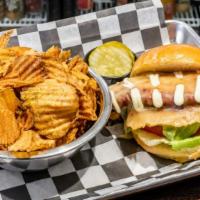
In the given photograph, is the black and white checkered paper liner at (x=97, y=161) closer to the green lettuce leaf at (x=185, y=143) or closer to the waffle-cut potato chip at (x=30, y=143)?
the green lettuce leaf at (x=185, y=143)

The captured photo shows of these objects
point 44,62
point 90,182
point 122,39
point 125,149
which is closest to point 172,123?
point 125,149

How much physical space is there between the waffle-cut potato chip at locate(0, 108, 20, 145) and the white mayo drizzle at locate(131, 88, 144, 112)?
1.67 feet

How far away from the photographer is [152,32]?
2.51m

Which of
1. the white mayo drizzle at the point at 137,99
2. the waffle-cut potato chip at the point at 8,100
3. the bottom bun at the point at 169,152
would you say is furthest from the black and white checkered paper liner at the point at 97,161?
the waffle-cut potato chip at the point at 8,100

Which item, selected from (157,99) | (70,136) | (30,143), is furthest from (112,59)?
(30,143)

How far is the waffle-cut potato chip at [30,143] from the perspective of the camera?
1664 mm

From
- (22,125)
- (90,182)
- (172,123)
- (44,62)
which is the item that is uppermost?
(44,62)

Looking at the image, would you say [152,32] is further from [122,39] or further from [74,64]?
[74,64]

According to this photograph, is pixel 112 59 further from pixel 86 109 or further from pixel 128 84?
pixel 86 109

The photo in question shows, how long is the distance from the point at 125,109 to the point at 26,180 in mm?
492

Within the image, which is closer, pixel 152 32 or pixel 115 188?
pixel 115 188

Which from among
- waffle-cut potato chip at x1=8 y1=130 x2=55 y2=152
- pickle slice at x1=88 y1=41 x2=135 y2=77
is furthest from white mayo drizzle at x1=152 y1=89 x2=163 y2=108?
waffle-cut potato chip at x1=8 y1=130 x2=55 y2=152

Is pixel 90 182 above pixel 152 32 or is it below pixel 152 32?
below

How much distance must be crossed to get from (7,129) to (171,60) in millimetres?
695
